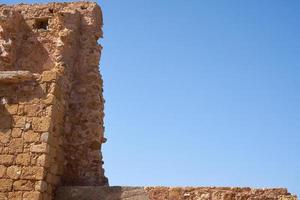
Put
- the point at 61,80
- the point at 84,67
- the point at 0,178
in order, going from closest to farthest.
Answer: the point at 0,178, the point at 61,80, the point at 84,67

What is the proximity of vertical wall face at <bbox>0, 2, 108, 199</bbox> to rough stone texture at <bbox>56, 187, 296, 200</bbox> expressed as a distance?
503mm

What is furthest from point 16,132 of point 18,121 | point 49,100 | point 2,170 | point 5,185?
point 5,185

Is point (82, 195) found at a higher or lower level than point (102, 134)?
lower

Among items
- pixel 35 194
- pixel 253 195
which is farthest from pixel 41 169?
pixel 253 195

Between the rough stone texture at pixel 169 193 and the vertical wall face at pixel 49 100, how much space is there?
50cm

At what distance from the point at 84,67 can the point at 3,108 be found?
2126mm

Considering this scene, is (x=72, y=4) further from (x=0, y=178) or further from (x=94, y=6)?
(x=0, y=178)

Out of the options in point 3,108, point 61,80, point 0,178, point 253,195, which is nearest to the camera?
point 253,195

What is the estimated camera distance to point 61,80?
7.88 meters

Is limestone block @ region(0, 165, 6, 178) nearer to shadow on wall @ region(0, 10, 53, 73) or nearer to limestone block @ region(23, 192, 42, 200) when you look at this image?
limestone block @ region(23, 192, 42, 200)

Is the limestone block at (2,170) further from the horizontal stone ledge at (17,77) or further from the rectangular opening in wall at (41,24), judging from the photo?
the rectangular opening in wall at (41,24)

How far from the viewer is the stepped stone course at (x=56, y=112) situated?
650cm

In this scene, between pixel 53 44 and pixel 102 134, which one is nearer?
pixel 102 134

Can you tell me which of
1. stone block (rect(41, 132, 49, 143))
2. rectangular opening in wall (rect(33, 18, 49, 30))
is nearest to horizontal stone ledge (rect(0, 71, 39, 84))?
stone block (rect(41, 132, 49, 143))
